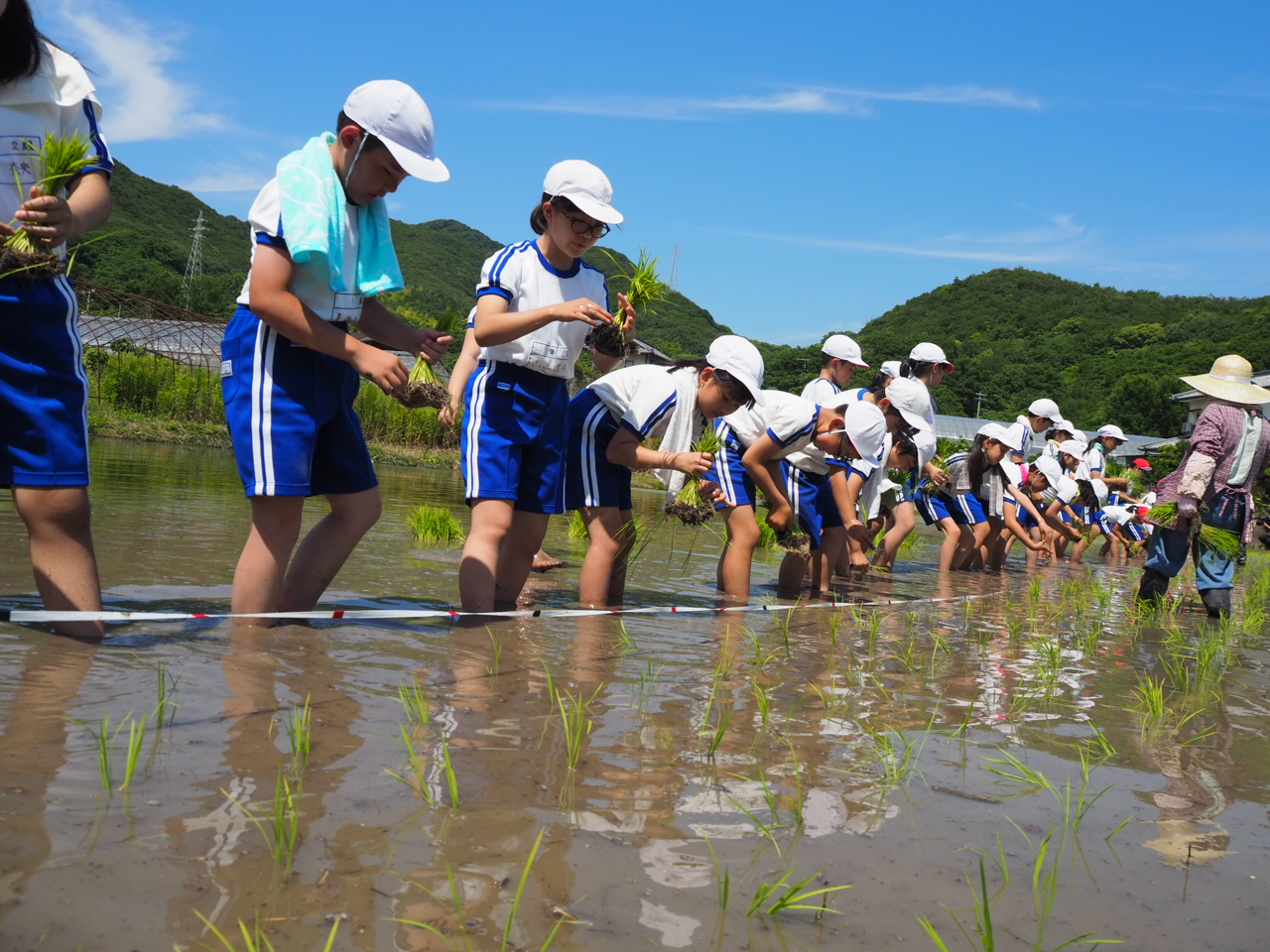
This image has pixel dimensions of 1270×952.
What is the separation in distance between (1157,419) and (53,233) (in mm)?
83955

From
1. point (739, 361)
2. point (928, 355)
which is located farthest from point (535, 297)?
point (928, 355)

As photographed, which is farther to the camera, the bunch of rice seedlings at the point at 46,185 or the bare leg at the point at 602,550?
the bare leg at the point at 602,550

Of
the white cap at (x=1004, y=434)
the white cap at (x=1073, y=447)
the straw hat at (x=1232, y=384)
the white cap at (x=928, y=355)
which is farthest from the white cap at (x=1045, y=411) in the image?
the straw hat at (x=1232, y=384)

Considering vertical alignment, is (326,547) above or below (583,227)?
below

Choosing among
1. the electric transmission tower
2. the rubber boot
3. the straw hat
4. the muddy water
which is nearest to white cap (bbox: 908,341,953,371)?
the straw hat

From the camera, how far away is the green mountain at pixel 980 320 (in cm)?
6378

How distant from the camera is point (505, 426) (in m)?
4.41

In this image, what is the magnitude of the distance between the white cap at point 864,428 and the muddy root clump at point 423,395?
2.90 metres

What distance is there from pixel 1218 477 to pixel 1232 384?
60 cm

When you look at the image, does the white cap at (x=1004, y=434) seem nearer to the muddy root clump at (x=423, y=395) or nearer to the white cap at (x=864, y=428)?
the white cap at (x=864, y=428)

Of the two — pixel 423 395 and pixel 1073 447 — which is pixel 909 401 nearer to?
pixel 423 395

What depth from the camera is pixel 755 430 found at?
6297 millimetres

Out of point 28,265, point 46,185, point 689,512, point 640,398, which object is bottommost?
point 689,512

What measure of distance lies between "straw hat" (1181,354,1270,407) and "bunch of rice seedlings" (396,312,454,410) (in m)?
4.82
